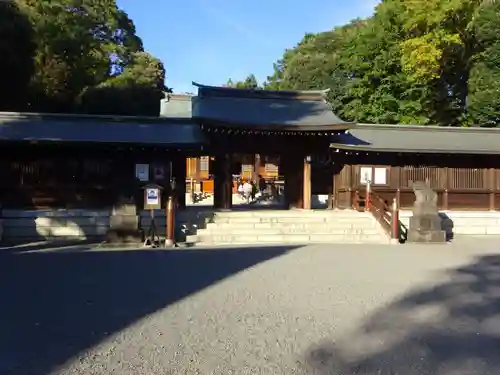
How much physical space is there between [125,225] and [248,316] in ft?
29.9

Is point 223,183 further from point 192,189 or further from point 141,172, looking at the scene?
point 192,189

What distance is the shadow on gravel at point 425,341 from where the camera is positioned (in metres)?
4.93

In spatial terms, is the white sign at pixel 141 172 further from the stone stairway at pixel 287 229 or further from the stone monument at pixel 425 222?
the stone monument at pixel 425 222

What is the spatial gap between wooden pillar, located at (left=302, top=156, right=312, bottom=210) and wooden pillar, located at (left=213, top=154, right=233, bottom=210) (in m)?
2.79

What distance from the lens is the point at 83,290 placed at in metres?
8.45

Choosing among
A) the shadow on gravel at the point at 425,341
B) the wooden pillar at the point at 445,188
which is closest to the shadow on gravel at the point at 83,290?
the shadow on gravel at the point at 425,341

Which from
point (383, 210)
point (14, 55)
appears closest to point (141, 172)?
point (383, 210)

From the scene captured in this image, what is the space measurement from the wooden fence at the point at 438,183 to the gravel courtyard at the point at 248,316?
8.11 metres

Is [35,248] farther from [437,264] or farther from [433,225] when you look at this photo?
[433,225]

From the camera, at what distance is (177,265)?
1130cm

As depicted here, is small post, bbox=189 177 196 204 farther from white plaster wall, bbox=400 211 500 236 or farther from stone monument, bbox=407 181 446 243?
stone monument, bbox=407 181 446 243

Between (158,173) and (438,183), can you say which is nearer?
(158,173)

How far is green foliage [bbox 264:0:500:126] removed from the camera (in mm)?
28547

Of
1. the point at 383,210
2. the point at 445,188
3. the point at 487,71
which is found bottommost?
the point at 383,210
